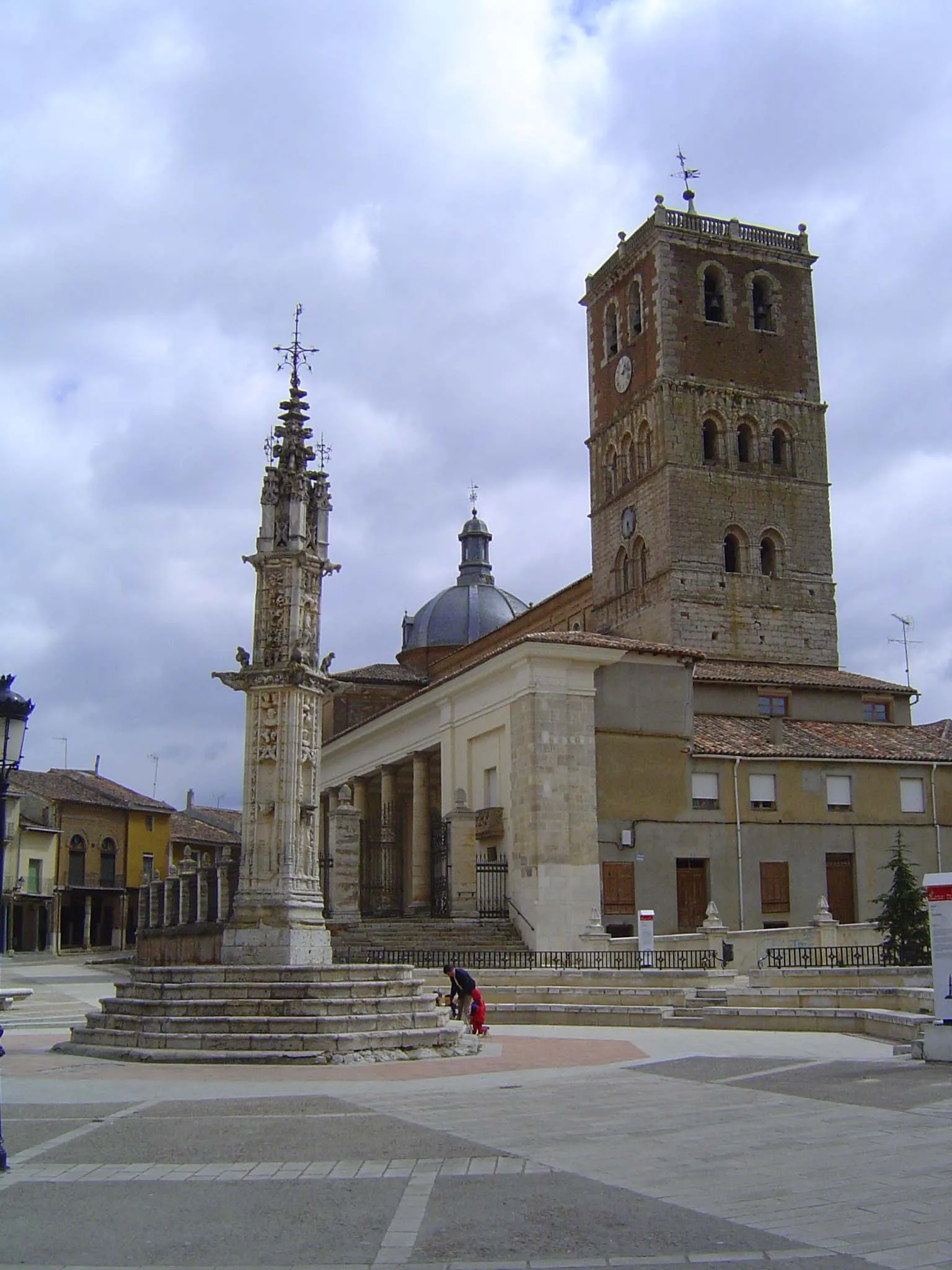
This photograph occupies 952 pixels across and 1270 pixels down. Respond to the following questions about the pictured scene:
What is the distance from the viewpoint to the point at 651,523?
50312 mm

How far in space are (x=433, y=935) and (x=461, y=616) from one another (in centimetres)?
3688

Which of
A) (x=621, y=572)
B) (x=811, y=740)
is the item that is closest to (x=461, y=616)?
(x=621, y=572)

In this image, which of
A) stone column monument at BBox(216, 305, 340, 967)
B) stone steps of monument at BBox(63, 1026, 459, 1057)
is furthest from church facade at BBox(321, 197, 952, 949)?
stone steps of monument at BBox(63, 1026, 459, 1057)

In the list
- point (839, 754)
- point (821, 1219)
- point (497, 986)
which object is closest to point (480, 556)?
point (839, 754)

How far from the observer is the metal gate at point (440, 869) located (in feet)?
115

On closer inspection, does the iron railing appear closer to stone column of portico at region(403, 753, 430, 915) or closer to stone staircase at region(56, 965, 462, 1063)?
stone staircase at region(56, 965, 462, 1063)

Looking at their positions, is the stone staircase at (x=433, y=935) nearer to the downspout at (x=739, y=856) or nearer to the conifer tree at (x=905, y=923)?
the downspout at (x=739, y=856)

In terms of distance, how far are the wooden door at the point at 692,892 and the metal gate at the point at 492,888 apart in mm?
4648

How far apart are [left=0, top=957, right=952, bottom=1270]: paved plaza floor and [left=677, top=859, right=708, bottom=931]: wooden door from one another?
65.0ft

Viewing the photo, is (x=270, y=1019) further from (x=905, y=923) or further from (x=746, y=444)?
(x=746, y=444)

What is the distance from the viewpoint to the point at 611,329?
55.9 m

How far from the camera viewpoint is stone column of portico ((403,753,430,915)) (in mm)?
41312

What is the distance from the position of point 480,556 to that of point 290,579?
55969 mm

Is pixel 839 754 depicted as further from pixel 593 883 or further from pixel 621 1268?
pixel 621 1268
